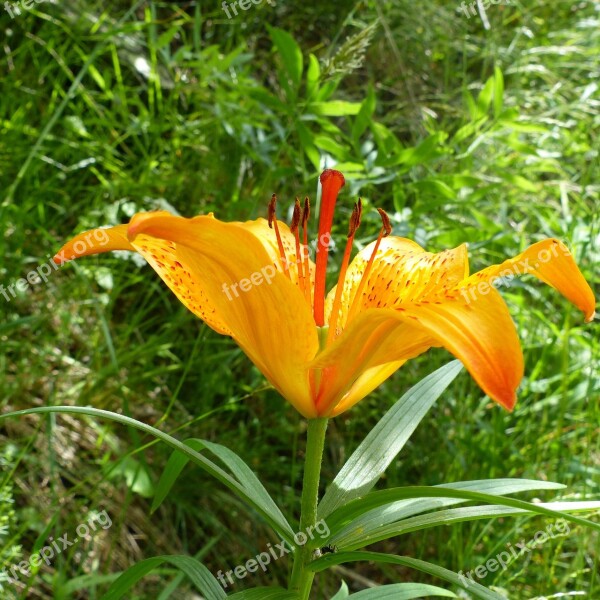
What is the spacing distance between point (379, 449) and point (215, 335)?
1107mm

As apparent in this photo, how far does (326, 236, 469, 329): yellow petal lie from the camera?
937mm

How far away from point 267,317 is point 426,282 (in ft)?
0.74

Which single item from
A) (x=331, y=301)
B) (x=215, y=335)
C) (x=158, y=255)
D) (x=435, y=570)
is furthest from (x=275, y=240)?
(x=215, y=335)

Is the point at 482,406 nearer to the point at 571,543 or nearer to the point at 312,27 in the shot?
the point at 571,543

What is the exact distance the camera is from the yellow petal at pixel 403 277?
937mm

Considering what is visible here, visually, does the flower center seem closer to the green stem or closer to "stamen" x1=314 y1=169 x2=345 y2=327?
"stamen" x1=314 y1=169 x2=345 y2=327

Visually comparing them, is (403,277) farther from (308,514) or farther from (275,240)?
(308,514)

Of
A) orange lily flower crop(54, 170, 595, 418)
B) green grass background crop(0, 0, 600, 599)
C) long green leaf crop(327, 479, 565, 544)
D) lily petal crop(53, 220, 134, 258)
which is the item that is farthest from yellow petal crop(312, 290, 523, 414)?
green grass background crop(0, 0, 600, 599)

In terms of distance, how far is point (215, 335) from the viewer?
80.0 inches

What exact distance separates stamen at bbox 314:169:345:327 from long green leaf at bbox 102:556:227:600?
0.29 m

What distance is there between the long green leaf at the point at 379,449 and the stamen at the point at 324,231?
0.50 feet

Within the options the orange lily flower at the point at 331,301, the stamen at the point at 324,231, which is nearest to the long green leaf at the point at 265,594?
the orange lily flower at the point at 331,301

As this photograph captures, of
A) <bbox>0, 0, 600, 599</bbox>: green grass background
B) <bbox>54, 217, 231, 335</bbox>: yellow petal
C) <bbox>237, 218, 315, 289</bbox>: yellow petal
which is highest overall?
<bbox>54, 217, 231, 335</bbox>: yellow petal

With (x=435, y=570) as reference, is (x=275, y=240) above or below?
above
